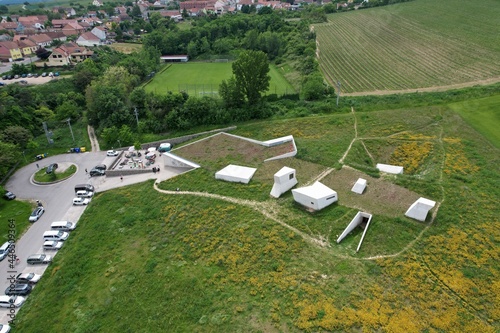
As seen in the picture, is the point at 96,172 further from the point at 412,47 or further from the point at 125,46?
the point at 412,47

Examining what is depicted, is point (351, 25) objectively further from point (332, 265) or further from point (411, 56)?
point (332, 265)

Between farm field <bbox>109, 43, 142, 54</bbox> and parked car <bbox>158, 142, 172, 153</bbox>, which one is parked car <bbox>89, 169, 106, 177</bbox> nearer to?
parked car <bbox>158, 142, 172, 153</bbox>

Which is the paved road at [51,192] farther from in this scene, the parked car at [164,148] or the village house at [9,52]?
the village house at [9,52]

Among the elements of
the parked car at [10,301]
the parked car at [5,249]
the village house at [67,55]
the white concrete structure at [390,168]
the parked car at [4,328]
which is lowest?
the parked car at [4,328]

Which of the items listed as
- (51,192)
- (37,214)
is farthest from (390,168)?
(51,192)

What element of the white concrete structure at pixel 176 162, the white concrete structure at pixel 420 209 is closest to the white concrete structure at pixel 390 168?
the white concrete structure at pixel 420 209

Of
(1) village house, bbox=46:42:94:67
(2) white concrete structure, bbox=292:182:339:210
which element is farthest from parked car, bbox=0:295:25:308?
(1) village house, bbox=46:42:94:67

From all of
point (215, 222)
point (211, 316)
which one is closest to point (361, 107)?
point (215, 222)
